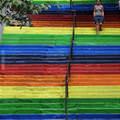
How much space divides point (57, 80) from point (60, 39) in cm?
408

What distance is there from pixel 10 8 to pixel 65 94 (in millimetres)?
7692

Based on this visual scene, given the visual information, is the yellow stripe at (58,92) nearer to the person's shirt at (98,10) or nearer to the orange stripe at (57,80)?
the orange stripe at (57,80)

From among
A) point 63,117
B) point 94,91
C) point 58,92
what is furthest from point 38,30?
point 63,117

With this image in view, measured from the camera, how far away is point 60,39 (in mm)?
20078

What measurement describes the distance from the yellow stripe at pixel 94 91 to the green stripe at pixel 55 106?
31 centimetres

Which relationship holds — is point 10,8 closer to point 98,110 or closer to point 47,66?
point 98,110

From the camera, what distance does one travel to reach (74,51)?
62.0 feet

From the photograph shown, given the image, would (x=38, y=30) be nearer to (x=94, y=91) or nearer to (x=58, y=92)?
(x=58, y=92)

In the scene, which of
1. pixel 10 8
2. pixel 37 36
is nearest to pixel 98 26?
pixel 37 36

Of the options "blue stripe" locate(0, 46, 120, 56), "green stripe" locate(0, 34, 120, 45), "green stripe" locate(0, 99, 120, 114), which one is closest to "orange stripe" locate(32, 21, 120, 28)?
"green stripe" locate(0, 34, 120, 45)

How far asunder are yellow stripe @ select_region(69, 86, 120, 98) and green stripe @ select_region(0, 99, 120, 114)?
310 mm

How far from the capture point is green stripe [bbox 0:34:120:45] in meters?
19.7

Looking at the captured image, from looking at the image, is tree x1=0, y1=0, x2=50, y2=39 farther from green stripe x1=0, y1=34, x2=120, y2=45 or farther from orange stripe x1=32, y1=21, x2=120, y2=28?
orange stripe x1=32, y1=21, x2=120, y2=28

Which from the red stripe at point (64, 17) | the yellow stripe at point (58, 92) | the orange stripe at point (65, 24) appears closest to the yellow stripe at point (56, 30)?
the orange stripe at point (65, 24)
